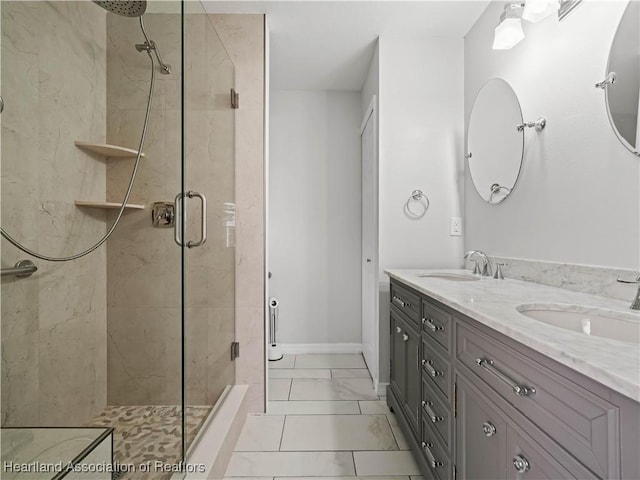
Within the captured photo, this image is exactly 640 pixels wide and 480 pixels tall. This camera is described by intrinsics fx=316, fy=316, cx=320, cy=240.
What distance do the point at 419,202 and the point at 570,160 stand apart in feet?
3.24

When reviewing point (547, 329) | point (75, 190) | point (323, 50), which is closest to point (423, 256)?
point (547, 329)

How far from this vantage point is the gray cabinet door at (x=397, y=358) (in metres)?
1.78

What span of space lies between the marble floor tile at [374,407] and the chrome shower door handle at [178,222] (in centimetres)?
157

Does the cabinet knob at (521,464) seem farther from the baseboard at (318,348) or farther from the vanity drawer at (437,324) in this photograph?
the baseboard at (318,348)

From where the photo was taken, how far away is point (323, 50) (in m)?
2.44

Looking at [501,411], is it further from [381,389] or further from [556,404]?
[381,389]

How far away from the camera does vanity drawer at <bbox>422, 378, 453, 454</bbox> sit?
1126 mm

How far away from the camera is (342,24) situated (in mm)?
2141

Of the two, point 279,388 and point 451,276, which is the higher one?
point 451,276

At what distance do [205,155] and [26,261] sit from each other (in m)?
0.91

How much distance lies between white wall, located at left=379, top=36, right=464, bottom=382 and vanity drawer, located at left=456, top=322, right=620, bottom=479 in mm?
1355

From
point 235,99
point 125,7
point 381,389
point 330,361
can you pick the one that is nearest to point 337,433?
point 381,389

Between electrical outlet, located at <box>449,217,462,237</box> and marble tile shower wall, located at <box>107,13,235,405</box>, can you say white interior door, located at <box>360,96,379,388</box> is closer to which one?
electrical outlet, located at <box>449,217,462,237</box>

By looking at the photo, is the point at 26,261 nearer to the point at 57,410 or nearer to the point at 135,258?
the point at 135,258
